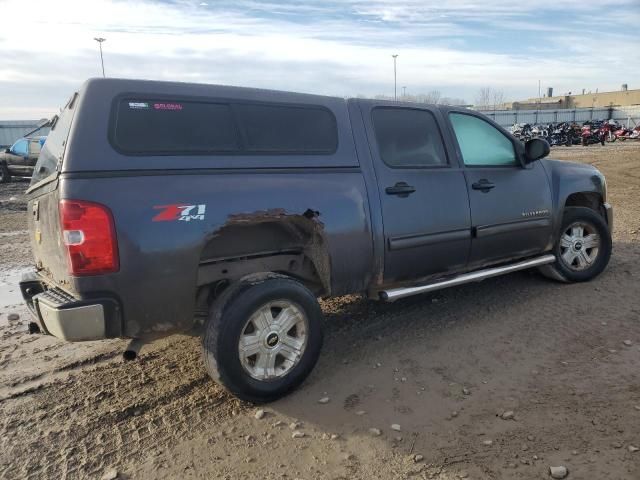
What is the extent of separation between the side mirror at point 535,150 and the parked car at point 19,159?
1733 cm

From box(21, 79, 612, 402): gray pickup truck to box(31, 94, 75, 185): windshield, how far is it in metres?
0.03

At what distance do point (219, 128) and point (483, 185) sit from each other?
95.9 inches

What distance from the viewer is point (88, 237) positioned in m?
2.78

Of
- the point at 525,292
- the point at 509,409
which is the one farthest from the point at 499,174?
the point at 509,409

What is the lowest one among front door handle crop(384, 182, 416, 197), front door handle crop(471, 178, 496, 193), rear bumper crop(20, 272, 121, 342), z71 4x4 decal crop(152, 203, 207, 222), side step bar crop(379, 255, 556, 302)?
side step bar crop(379, 255, 556, 302)

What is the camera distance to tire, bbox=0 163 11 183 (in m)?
18.1

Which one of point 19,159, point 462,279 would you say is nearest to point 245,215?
point 462,279

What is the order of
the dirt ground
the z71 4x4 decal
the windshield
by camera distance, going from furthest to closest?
1. the windshield
2. the z71 4x4 decal
3. the dirt ground

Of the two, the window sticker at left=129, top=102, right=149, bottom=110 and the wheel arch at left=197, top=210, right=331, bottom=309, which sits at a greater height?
the window sticker at left=129, top=102, right=149, bottom=110

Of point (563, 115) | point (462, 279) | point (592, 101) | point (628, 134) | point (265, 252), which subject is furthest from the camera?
point (592, 101)

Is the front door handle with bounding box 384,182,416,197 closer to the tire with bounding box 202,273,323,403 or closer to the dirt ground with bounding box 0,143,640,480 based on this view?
the tire with bounding box 202,273,323,403

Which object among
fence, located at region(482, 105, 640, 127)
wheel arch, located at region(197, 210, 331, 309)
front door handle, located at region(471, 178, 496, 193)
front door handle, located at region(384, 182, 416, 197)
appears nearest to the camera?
wheel arch, located at region(197, 210, 331, 309)

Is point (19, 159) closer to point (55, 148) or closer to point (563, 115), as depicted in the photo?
point (55, 148)

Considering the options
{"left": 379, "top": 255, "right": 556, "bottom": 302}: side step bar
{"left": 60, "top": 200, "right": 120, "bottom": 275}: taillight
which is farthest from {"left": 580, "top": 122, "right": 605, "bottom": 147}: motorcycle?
{"left": 60, "top": 200, "right": 120, "bottom": 275}: taillight
